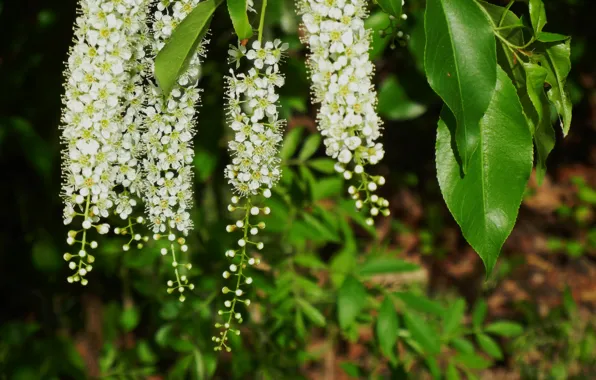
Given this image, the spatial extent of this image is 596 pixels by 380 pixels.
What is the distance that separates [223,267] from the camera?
2.26 m

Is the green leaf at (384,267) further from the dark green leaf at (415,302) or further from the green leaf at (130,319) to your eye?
the green leaf at (130,319)

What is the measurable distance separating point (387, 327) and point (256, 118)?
1.07m

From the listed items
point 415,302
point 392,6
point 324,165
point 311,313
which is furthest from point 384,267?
point 392,6

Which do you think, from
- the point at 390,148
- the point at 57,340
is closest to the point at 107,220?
the point at 57,340

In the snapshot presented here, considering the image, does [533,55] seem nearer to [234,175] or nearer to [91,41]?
[234,175]

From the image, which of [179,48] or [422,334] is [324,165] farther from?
[179,48]

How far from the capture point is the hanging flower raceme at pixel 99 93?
1.29 metres

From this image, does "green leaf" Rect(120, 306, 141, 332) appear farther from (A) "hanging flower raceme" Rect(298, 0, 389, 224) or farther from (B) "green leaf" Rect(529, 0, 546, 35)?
(B) "green leaf" Rect(529, 0, 546, 35)

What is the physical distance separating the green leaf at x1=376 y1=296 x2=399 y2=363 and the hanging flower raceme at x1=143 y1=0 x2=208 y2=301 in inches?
36.7

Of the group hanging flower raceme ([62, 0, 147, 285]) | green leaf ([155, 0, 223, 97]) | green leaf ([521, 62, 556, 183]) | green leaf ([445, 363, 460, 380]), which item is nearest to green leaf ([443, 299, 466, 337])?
green leaf ([445, 363, 460, 380])

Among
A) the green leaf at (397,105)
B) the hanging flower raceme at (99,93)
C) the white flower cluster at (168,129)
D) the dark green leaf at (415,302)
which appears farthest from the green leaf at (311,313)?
the hanging flower raceme at (99,93)

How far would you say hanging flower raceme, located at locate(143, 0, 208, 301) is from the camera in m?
1.33

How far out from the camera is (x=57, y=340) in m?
2.57

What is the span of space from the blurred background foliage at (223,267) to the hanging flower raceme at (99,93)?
0.58 m
